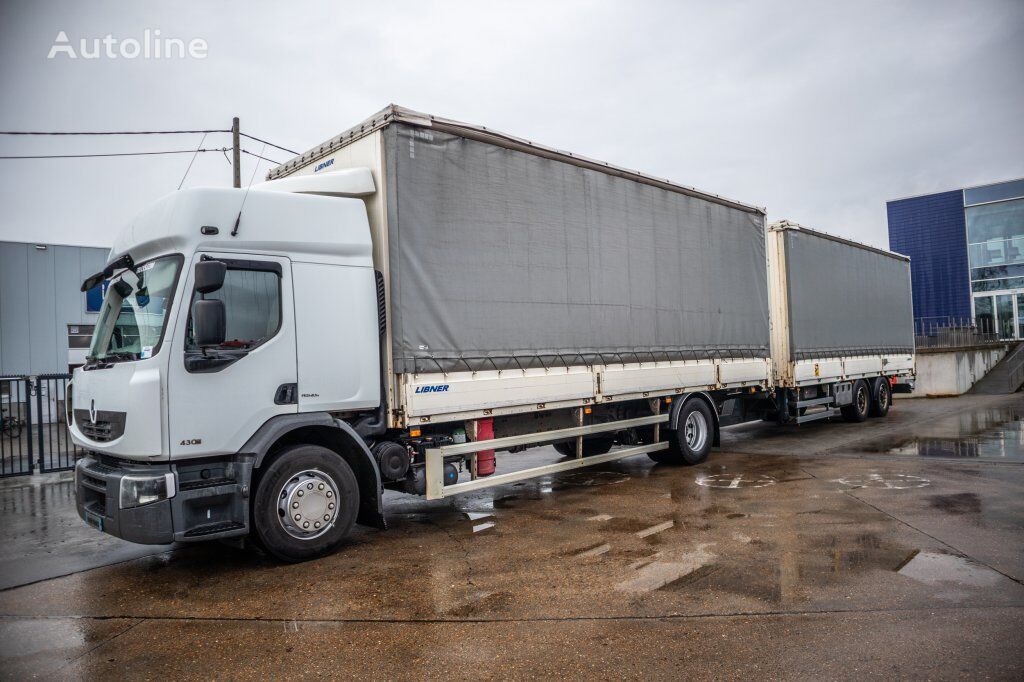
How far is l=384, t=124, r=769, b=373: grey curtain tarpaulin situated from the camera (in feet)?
20.5

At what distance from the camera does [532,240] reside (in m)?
7.37

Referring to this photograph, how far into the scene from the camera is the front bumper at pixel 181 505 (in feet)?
15.9

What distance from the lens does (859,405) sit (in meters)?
15.3

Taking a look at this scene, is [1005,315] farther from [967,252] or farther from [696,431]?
[696,431]

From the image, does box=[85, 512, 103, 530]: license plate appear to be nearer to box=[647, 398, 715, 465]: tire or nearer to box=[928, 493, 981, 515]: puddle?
box=[647, 398, 715, 465]: tire

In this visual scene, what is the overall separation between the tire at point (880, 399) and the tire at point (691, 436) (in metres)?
7.77

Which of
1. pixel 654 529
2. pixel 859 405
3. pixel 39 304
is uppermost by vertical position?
pixel 39 304

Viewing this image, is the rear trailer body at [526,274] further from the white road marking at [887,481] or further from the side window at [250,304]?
the white road marking at [887,481]

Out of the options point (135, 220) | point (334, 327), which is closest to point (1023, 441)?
point (334, 327)

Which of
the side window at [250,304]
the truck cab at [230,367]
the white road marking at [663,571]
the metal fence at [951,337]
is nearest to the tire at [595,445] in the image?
the white road marking at [663,571]

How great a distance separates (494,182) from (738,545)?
167 inches

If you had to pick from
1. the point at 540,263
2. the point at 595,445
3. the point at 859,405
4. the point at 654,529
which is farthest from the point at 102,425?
the point at 859,405

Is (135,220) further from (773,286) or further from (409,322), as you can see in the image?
(773,286)

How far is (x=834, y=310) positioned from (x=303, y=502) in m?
11.9
